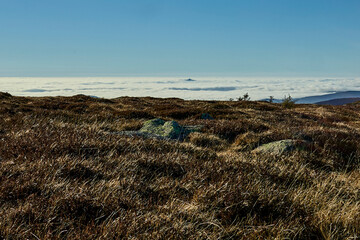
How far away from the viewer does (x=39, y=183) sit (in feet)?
11.5

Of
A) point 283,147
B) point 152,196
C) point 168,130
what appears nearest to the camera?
point 152,196

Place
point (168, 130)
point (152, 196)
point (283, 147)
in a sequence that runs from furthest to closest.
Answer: point (168, 130), point (283, 147), point (152, 196)

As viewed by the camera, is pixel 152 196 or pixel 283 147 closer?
pixel 152 196

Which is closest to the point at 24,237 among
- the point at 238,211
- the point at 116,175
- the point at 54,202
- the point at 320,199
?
the point at 54,202

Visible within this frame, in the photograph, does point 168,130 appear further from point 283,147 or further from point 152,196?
point 152,196

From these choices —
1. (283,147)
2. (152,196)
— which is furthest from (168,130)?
(152,196)

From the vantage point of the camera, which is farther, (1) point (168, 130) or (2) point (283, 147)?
(1) point (168, 130)

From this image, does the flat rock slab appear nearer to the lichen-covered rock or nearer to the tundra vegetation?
the lichen-covered rock

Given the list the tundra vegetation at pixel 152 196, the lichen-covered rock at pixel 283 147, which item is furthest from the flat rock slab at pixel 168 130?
the tundra vegetation at pixel 152 196

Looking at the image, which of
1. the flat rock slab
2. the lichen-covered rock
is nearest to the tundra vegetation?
the lichen-covered rock

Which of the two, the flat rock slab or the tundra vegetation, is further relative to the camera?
the flat rock slab

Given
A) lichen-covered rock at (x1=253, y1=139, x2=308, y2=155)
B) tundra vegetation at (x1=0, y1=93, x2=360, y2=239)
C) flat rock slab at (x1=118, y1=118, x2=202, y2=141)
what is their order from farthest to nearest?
flat rock slab at (x1=118, y1=118, x2=202, y2=141), lichen-covered rock at (x1=253, y1=139, x2=308, y2=155), tundra vegetation at (x1=0, y1=93, x2=360, y2=239)

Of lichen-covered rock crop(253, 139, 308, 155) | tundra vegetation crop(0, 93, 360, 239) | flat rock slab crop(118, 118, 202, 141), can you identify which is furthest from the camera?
flat rock slab crop(118, 118, 202, 141)

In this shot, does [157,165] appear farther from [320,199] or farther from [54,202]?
[320,199]
